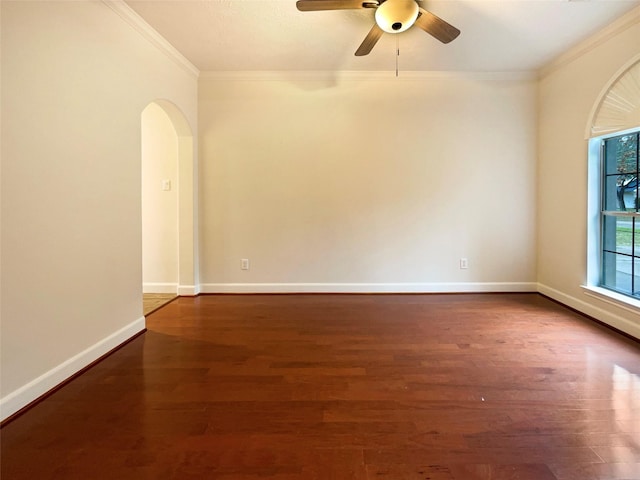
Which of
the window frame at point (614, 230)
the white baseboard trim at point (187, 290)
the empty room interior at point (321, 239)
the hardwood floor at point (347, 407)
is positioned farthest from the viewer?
the white baseboard trim at point (187, 290)

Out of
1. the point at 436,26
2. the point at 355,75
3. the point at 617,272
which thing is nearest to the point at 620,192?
the point at 617,272

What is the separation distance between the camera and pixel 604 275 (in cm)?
305

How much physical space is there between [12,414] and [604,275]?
4.46 m

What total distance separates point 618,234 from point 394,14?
8.88 feet

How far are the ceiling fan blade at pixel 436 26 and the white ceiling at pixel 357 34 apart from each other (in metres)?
0.14

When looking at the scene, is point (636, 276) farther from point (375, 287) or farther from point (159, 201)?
point (159, 201)

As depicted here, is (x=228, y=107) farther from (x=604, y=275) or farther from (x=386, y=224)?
(x=604, y=275)

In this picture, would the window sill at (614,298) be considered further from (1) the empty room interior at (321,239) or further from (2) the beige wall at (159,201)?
(2) the beige wall at (159,201)

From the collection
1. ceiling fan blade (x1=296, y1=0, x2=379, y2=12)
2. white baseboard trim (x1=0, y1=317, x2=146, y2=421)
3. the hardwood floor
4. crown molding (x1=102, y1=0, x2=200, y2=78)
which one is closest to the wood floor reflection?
the hardwood floor

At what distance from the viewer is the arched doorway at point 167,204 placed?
372cm

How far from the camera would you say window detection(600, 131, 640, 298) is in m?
2.72

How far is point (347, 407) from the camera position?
5.54 feet

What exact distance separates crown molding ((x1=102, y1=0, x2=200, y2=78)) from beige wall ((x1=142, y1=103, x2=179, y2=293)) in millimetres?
657

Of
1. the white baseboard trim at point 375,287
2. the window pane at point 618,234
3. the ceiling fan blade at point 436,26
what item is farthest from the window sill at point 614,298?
the ceiling fan blade at point 436,26
